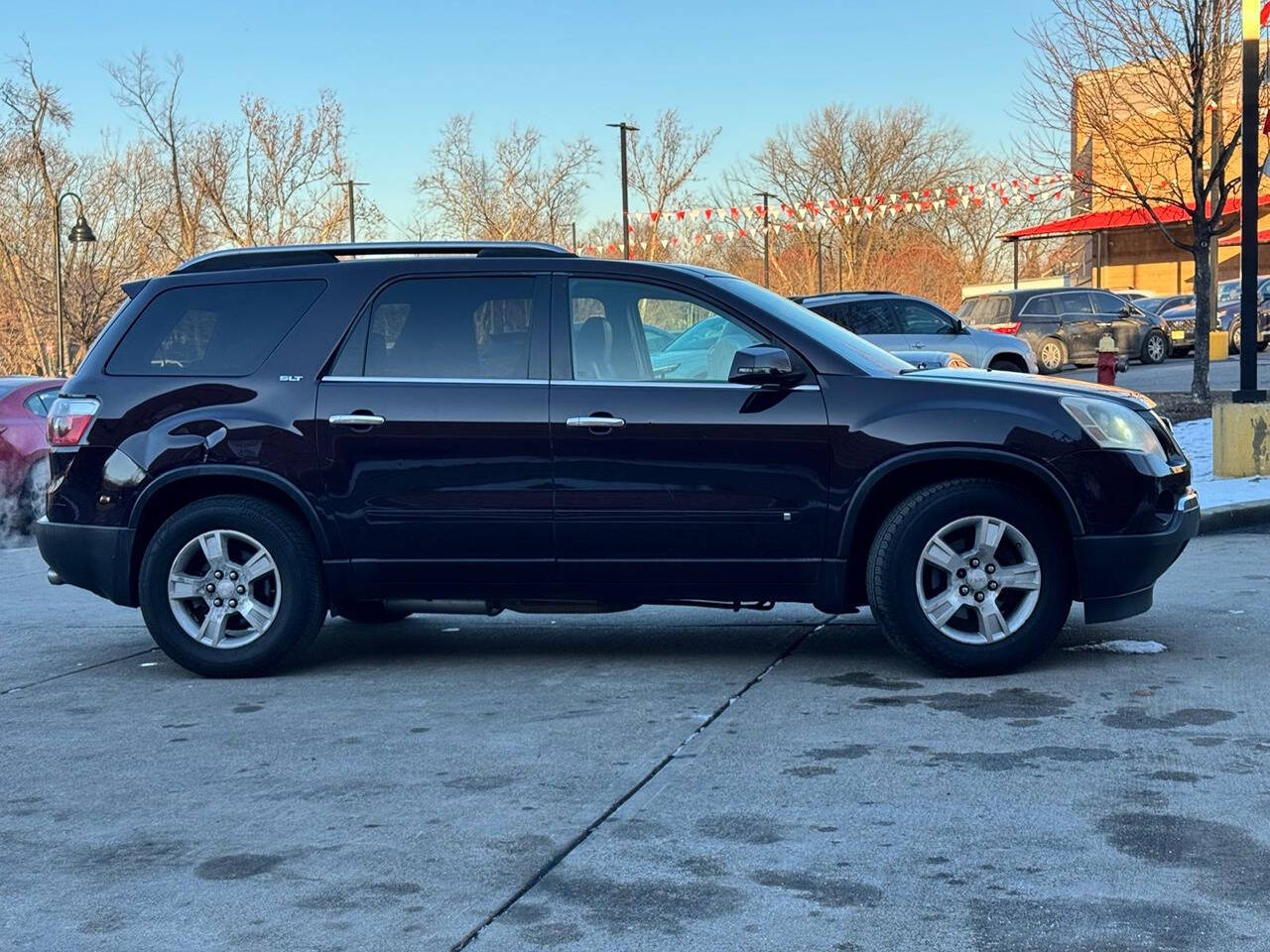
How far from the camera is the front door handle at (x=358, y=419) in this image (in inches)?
264

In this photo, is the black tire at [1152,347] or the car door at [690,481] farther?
the black tire at [1152,347]

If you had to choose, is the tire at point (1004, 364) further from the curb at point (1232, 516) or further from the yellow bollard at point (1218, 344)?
the curb at point (1232, 516)

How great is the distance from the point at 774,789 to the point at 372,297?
10.1 ft

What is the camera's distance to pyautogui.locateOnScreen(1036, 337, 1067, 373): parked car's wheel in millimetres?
31453

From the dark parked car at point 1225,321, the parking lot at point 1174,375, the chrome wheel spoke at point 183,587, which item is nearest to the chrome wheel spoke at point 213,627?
the chrome wheel spoke at point 183,587

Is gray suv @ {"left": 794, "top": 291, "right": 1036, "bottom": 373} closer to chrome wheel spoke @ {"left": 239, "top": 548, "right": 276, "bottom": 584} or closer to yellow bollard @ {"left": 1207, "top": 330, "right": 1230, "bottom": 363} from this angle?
yellow bollard @ {"left": 1207, "top": 330, "right": 1230, "bottom": 363}

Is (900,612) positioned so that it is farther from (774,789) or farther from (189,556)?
(189,556)

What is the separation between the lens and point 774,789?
4.86 meters

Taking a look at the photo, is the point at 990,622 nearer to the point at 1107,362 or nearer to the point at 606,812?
the point at 606,812

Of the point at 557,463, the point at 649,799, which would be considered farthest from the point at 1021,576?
the point at 649,799

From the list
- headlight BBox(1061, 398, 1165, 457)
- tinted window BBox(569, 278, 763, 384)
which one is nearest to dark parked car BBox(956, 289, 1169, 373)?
headlight BBox(1061, 398, 1165, 457)

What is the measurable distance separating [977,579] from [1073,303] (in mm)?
26956

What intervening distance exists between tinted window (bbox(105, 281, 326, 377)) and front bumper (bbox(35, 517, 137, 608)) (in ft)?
2.31

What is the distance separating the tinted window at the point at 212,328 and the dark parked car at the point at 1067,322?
2550 centimetres
